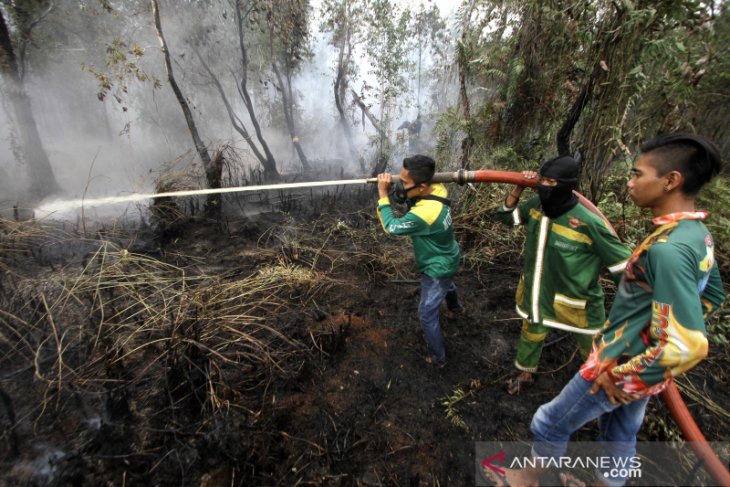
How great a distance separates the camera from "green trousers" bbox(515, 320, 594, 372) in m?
2.15

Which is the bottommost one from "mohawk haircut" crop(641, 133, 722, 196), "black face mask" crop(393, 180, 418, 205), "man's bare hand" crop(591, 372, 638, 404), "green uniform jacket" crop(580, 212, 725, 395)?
"man's bare hand" crop(591, 372, 638, 404)

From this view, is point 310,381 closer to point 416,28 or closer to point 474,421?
point 474,421

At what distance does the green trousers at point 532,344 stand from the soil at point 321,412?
33 centimetres

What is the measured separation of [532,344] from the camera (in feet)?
7.75

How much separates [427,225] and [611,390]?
1447 millimetres

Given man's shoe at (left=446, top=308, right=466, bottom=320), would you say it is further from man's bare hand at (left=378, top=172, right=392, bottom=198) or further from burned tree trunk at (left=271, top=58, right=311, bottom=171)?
burned tree trunk at (left=271, top=58, right=311, bottom=171)

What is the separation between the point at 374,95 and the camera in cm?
1331

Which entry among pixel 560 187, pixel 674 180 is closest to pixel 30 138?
pixel 560 187

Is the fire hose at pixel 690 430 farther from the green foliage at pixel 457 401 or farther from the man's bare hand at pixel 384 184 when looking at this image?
the green foliage at pixel 457 401

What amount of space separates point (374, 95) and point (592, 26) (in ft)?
36.2

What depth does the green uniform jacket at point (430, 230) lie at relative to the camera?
2.38 meters

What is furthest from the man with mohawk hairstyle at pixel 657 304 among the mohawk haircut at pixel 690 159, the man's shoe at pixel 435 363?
the man's shoe at pixel 435 363

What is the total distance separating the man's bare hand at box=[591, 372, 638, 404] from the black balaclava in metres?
1.02

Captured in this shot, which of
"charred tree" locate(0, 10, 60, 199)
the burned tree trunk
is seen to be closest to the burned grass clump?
"charred tree" locate(0, 10, 60, 199)
